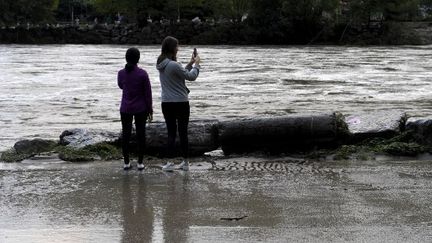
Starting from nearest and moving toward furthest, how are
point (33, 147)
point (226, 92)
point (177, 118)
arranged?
point (177, 118) < point (33, 147) < point (226, 92)

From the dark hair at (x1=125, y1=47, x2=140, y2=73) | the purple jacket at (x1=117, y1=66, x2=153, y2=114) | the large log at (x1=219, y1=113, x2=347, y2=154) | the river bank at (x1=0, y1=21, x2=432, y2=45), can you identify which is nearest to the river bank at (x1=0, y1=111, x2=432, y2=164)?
the large log at (x1=219, y1=113, x2=347, y2=154)

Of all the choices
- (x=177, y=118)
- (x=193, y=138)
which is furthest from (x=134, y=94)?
(x=193, y=138)

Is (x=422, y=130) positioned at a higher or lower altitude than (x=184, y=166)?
higher

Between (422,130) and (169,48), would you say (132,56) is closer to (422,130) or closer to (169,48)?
(169,48)

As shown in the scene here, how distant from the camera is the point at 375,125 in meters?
10.4

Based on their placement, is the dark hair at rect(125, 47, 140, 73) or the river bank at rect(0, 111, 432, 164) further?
the river bank at rect(0, 111, 432, 164)

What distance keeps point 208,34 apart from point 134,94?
216ft

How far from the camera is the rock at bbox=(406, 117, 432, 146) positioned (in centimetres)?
954

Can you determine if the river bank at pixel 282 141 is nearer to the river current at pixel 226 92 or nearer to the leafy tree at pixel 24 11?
the river current at pixel 226 92

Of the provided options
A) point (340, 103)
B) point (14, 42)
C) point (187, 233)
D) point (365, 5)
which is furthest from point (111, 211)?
point (14, 42)

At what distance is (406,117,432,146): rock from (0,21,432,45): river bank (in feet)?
184

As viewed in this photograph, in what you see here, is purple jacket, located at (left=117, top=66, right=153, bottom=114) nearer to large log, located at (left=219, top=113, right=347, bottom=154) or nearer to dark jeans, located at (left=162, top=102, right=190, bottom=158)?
dark jeans, located at (left=162, top=102, right=190, bottom=158)

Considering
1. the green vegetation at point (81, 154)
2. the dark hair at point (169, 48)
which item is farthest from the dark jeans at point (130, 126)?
the green vegetation at point (81, 154)

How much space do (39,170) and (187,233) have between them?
3.73m
